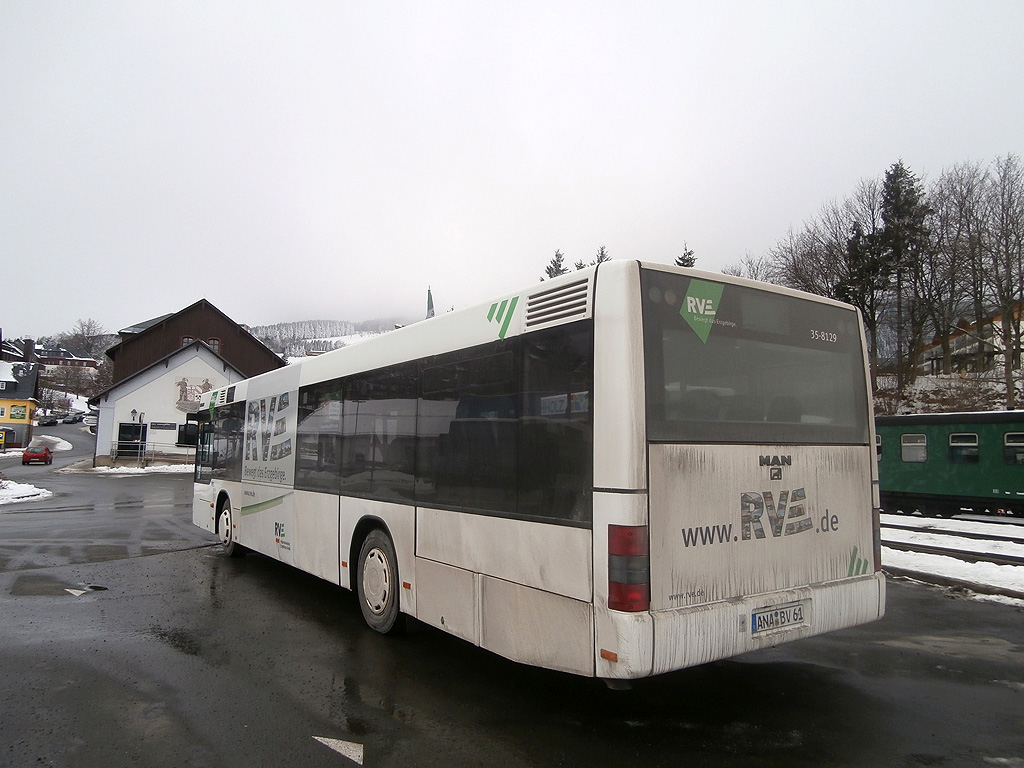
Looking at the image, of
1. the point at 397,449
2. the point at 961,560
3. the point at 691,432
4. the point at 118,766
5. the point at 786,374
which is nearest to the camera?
the point at 118,766

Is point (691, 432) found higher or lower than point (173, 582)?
higher

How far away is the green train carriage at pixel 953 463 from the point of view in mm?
16047

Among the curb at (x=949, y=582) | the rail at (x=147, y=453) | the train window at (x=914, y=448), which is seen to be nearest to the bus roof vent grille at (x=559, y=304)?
the curb at (x=949, y=582)

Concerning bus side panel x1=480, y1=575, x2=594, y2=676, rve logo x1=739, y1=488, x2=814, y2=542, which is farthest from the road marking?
rve logo x1=739, y1=488, x2=814, y2=542

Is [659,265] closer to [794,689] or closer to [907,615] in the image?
[794,689]

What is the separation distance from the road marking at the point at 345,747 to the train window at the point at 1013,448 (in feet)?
56.7

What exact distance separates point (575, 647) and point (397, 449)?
8.85 ft

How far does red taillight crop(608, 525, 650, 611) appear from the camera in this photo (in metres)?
3.80

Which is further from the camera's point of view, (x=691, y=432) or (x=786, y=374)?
(x=786, y=374)

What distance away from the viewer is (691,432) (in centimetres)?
414

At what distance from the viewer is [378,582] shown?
21.1 feet

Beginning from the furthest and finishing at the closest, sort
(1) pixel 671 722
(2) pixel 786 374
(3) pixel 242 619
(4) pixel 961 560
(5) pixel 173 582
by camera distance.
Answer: (4) pixel 961 560, (5) pixel 173 582, (3) pixel 242 619, (2) pixel 786 374, (1) pixel 671 722

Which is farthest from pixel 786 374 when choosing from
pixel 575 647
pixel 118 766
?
pixel 118 766

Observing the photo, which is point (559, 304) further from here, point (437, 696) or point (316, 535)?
point (316, 535)
